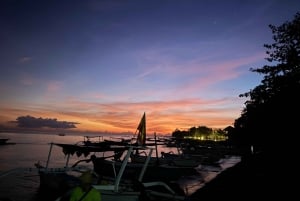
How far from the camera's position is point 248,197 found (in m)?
15.0

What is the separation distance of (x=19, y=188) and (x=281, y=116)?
25.0 metres

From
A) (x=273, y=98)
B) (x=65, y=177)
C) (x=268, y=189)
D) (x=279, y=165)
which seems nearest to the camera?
(x=268, y=189)

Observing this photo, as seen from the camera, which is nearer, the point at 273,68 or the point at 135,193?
the point at 135,193

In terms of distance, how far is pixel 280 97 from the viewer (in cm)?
2220

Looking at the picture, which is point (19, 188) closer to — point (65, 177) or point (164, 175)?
point (65, 177)

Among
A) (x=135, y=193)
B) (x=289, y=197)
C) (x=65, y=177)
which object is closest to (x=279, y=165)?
(x=289, y=197)

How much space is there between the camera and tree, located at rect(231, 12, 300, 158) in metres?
21.4

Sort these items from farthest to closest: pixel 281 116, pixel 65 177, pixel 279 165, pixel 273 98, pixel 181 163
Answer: pixel 181 163 < pixel 279 165 < pixel 273 98 < pixel 281 116 < pixel 65 177

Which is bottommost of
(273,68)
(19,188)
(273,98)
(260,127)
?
(19,188)

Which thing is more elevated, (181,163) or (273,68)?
(273,68)

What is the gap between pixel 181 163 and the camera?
30609mm

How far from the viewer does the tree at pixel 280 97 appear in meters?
21.4

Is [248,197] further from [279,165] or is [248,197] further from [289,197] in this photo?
[279,165]

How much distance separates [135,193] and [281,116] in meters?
16.2
